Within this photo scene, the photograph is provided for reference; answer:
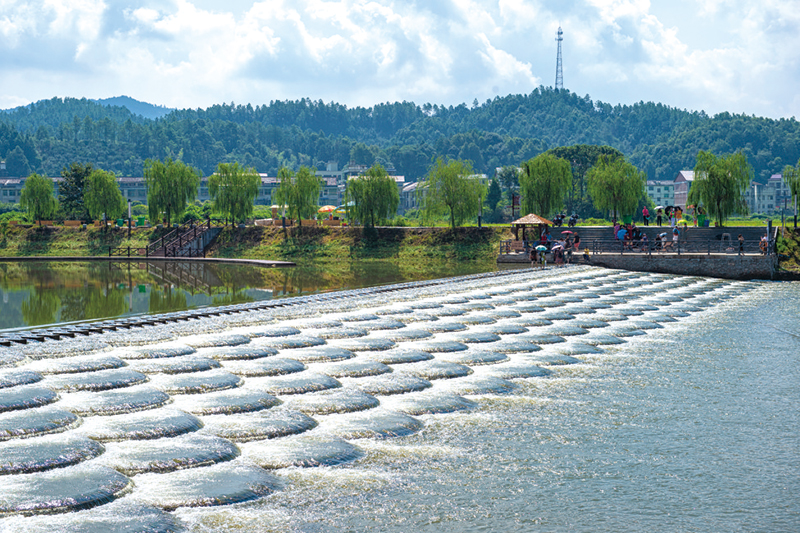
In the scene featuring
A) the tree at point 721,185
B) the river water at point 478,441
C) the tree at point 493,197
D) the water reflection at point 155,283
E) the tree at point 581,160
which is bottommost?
A: the river water at point 478,441

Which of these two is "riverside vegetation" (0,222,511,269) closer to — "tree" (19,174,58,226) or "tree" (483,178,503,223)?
"tree" (19,174,58,226)

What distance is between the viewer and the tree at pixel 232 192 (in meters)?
60.9

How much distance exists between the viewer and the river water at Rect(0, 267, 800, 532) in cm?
679

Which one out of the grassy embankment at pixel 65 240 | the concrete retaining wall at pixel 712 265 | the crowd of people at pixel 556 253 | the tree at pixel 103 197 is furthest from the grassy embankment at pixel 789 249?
the tree at pixel 103 197

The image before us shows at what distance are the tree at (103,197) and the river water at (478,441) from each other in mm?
52219

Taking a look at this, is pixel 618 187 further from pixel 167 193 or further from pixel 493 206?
pixel 493 206

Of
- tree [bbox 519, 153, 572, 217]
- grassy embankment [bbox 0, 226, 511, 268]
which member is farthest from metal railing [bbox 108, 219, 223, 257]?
tree [bbox 519, 153, 572, 217]

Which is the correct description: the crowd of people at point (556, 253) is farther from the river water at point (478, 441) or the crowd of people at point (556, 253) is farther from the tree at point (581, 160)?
the tree at point (581, 160)

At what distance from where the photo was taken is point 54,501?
6.72m

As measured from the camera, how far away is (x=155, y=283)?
33.0 m

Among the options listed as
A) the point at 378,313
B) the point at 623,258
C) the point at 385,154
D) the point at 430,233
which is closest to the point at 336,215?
the point at 430,233

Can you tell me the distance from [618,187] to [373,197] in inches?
709

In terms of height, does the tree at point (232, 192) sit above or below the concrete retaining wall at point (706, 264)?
above

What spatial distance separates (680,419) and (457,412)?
9.45ft
